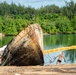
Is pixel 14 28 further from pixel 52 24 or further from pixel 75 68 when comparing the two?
pixel 75 68

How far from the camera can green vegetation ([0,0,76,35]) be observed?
73.7 metres

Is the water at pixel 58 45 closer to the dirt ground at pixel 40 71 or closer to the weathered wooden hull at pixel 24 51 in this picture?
the weathered wooden hull at pixel 24 51

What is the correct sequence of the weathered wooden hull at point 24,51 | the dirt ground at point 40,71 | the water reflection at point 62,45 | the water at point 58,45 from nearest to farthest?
the dirt ground at point 40,71, the weathered wooden hull at point 24,51, the water at point 58,45, the water reflection at point 62,45

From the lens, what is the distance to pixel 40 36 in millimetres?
9273

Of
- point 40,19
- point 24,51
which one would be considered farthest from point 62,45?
point 40,19

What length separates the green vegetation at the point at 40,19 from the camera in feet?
242

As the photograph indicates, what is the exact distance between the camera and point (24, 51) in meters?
8.66

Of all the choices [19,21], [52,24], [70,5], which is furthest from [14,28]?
[70,5]

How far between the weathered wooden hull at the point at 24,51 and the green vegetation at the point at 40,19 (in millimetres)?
50289

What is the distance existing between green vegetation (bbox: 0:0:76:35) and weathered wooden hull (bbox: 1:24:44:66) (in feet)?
165

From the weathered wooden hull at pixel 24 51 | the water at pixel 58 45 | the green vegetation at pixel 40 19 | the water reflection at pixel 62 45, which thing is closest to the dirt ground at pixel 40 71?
the weathered wooden hull at pixel 24 51

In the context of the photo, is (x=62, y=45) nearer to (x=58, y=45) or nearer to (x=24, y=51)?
(x=58, y=45)

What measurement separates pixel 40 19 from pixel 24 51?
74.3 m

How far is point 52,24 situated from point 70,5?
18.3 metres
